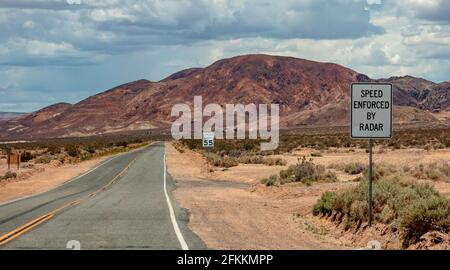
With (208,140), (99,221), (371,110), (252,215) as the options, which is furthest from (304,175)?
(371,110)

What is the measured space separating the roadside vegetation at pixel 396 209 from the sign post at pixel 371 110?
5.17 ft

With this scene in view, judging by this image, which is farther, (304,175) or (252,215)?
(304,175)

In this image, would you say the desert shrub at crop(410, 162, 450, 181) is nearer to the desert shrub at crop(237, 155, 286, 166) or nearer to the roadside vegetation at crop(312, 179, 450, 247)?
the roadside vegetation at crop(312, 179, 450, 247)

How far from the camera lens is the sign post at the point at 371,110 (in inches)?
544

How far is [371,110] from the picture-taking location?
547 inches

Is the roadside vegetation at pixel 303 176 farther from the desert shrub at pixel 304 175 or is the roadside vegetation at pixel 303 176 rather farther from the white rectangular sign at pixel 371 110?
the white rectangular sign at pixel 371 110

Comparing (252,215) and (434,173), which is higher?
(434,173)

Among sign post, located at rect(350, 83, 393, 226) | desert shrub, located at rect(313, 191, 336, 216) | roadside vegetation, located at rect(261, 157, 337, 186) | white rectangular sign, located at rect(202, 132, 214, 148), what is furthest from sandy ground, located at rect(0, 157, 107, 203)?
sign post, located at rect(350, 83, 393, 226)

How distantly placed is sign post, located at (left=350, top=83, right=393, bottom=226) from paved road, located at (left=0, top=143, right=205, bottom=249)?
13.5ft

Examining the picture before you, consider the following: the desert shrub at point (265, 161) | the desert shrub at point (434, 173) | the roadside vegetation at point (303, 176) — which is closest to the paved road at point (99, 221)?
the roadside vegetation at point (303, 176)

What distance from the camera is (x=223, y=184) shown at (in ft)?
110

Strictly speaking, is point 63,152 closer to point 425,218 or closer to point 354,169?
point 354,169
